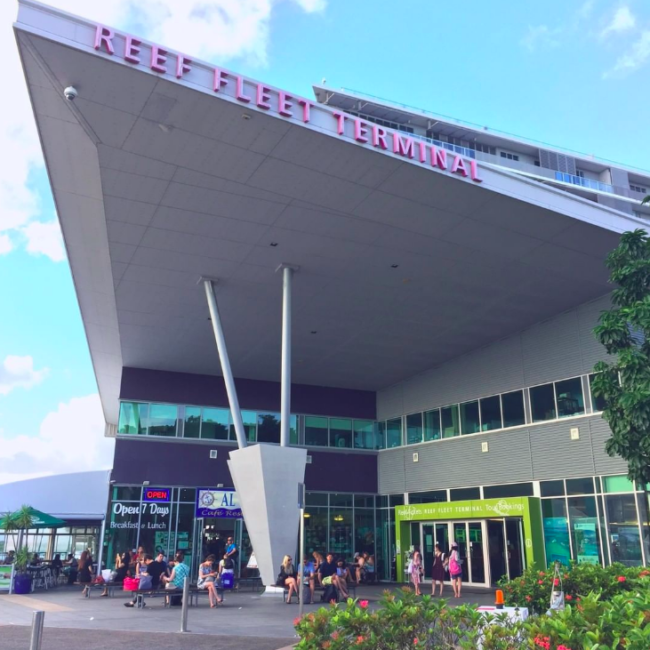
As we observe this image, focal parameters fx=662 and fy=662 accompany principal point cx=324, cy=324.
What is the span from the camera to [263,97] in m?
12.3

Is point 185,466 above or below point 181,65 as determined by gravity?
below

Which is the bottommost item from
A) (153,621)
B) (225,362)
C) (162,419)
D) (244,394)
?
(153,621)

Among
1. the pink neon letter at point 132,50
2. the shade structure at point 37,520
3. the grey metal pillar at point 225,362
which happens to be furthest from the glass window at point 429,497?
the pink neon letter at point 132,50

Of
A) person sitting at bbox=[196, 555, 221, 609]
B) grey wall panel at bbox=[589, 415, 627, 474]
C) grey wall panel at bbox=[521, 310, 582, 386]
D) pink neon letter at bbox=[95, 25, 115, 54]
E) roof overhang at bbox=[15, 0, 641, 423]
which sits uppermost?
pink neon letter at bbox=[95, 25, 115, 54]

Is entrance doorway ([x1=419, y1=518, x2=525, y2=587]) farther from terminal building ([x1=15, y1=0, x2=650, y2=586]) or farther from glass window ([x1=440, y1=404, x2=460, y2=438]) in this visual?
glass window ([x1=440, y1=404, x2=460, y2=438])

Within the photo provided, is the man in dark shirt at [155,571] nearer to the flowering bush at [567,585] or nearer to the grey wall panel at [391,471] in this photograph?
the flowering bush at [567,585]

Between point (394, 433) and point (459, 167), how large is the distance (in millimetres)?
17763

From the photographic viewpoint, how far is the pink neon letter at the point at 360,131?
12984 millimetres

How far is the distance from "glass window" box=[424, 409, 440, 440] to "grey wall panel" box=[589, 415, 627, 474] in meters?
7.72

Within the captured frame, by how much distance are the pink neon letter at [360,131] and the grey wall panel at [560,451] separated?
39.8ft

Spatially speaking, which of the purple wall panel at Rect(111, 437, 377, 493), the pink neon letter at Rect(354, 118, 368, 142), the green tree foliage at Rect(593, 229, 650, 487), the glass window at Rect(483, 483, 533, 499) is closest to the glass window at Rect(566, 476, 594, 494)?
the glass window at Rect(483, 483, 533, 499)

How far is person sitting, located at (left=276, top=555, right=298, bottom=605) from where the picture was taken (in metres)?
17.6

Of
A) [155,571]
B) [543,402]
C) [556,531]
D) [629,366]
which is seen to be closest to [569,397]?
[543,402]

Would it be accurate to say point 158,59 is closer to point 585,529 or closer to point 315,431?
point 585,529
